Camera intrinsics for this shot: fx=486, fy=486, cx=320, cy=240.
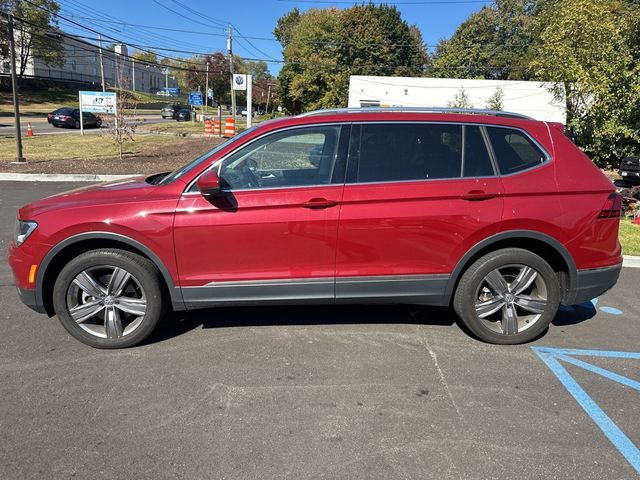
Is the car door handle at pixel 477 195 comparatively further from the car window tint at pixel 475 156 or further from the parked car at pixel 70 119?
the parked car at pixel 70 119

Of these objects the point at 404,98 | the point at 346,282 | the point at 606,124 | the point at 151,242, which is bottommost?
the point at 346,282

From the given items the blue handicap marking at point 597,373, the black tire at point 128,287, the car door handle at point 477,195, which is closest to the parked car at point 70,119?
the black tire at point 128,287

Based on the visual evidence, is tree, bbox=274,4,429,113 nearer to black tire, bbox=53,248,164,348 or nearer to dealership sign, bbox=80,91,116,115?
dealership sign, bbox=80,91,116,115

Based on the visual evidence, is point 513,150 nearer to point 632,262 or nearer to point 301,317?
point 301,317

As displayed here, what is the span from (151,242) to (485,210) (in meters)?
2.56

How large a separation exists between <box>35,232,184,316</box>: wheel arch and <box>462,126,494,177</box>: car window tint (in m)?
2.45

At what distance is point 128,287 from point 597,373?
3657mm

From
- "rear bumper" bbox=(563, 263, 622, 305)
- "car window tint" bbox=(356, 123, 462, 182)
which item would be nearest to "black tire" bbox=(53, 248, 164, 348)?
"car window tint" bbox=(356, 123, 462, 182)

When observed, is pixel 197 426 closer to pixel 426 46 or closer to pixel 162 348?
pixel 162 348

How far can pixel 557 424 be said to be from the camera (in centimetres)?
301

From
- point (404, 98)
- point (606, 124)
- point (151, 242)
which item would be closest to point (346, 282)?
point (151, 242)

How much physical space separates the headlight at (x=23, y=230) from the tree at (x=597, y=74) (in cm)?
1885

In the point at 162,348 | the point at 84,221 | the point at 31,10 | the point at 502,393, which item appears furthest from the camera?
the point at 31,10

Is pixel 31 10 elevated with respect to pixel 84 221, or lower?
elevated
